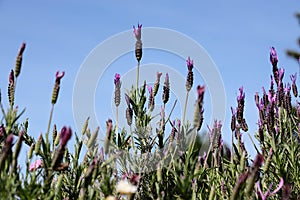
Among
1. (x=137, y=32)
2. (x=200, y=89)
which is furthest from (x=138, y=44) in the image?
(x=200, y=89)

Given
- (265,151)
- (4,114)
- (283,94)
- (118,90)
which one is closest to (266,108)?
(283,94)

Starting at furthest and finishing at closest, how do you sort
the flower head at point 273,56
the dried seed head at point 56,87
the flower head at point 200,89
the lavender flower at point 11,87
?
1. the flower head at point 273,56
2. the lavender flower at point 11,87
3. the dried seed head at point 56,87
4. the flower head at point 200,89

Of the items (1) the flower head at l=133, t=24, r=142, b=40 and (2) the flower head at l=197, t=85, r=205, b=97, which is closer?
(2) the flower head at l=197, t=85, r=205, b=97

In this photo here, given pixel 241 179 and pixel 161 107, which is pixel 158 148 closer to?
pixel 161 107

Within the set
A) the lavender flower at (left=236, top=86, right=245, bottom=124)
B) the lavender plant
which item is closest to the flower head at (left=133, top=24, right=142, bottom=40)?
the lavender plant

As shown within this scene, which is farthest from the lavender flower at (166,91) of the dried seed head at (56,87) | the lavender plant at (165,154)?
the dried seed head at (56,87)

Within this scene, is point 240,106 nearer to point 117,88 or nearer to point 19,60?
point 117,88

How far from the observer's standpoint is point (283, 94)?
7.30 ft

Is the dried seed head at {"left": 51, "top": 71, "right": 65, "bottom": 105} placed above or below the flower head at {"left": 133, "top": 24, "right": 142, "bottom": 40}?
below

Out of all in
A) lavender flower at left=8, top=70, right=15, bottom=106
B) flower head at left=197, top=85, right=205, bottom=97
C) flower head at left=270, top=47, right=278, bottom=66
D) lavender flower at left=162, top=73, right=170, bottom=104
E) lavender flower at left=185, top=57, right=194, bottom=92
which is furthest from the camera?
flower head at left=270, top=47, right=278, bottom=66

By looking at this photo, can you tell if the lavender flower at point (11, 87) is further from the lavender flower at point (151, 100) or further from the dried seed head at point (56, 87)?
the lavender flower at point (151, 100)

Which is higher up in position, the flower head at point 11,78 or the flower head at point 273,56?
the flower head at point 273,56

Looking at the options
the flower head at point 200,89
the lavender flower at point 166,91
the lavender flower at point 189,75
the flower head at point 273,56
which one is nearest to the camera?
the flower head at point 200,89

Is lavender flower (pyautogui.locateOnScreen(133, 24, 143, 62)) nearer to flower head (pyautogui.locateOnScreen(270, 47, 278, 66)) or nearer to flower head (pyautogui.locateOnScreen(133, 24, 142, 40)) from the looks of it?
flower head (pyautogui.locateOnScreen(133, 24, 142, 40))
